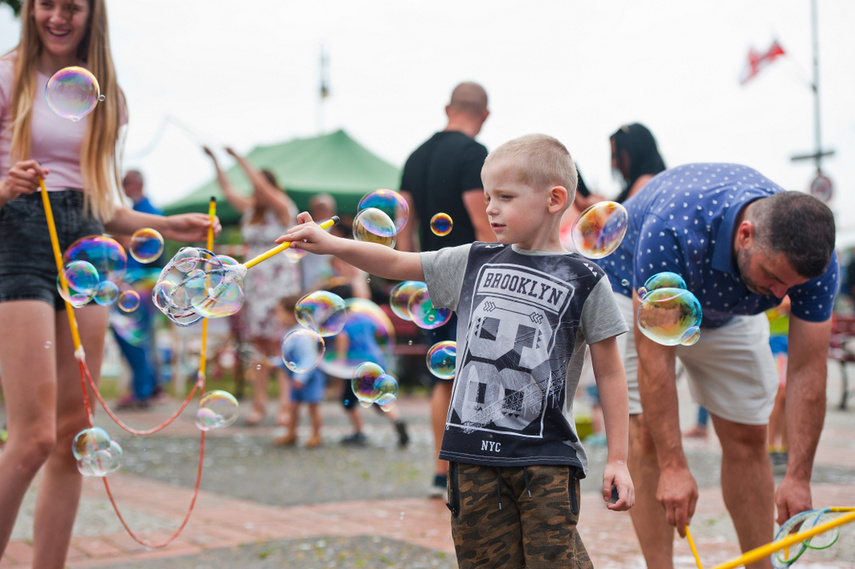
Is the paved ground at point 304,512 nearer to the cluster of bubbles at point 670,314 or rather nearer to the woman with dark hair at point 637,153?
the cluster of bubbles at point 670,314

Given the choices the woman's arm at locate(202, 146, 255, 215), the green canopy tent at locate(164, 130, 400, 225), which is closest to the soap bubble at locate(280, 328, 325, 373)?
the woman's arm at locate(202, 146, 255, 215)

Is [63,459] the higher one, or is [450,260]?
[450,260]

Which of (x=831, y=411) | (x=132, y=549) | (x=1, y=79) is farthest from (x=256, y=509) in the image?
(x=831, y=411)

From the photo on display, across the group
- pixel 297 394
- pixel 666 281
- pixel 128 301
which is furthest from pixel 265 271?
pixel 666 281

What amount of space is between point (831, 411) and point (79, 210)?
10.2 m

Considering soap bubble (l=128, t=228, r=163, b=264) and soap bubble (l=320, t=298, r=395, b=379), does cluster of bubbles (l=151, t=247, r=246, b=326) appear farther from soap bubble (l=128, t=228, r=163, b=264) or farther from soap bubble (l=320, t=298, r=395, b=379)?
soap bubble (l=320, t=298, r=395, b=379)

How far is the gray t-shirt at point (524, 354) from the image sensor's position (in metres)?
1.93

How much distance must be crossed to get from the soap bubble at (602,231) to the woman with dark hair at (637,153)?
4.44 ft

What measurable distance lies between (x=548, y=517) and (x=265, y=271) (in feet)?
19.7

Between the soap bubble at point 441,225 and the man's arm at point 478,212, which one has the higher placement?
the soap bubble at point 441,225

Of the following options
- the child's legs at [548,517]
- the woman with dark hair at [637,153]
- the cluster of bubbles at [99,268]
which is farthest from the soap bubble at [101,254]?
the woman with dark hair at [637,153]

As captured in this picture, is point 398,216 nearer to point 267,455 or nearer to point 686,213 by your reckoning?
point 686,213

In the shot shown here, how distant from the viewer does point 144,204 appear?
7.81 metres

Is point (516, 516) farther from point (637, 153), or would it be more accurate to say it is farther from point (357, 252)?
point (637, 153)
